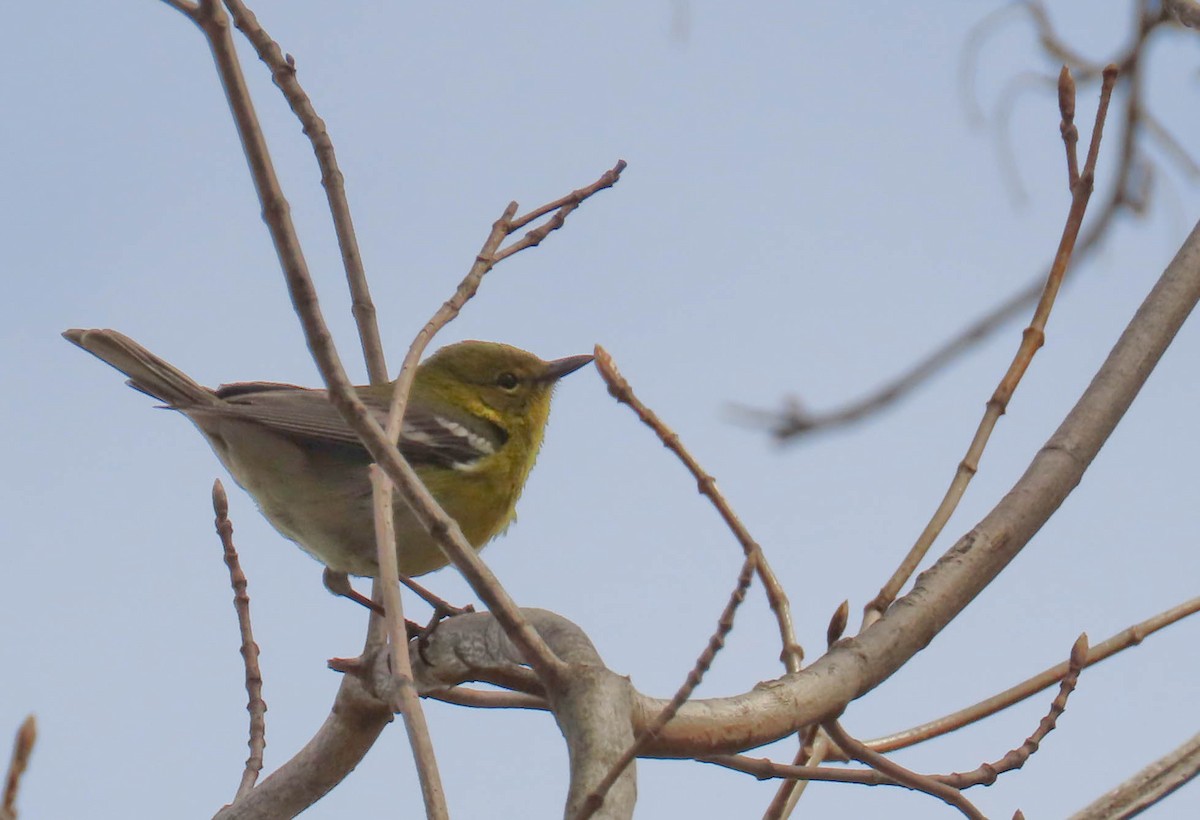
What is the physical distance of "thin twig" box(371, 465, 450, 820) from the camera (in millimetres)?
1707

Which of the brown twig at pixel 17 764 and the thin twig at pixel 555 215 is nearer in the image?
the brown twig at pixel 17 764

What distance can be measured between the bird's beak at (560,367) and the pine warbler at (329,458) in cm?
38

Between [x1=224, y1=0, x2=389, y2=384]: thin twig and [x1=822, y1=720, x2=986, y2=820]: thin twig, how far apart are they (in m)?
1.64

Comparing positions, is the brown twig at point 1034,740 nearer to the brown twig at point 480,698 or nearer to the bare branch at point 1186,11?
the brown twig at point 480,698

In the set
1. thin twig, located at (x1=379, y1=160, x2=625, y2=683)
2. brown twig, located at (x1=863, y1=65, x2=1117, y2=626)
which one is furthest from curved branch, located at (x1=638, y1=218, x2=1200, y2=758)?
thin twig, located at (x1=379, y1=160, x2=625, y2=683)

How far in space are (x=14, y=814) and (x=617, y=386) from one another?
51.9 inches

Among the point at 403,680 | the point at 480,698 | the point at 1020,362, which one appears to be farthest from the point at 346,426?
the point at 403,680

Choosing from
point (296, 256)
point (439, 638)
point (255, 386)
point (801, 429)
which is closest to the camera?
point (296, 256)

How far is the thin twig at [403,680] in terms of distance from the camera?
1.71 metres

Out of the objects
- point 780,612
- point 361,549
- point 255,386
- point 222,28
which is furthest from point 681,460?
point 255,386

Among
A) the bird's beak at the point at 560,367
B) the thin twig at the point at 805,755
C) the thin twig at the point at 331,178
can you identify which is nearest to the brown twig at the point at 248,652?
the thin twig at the point at 331,178

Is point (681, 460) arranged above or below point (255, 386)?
below

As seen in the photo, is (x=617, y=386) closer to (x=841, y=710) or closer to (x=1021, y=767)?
(x=841, y=710)

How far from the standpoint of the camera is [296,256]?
6.15ft
